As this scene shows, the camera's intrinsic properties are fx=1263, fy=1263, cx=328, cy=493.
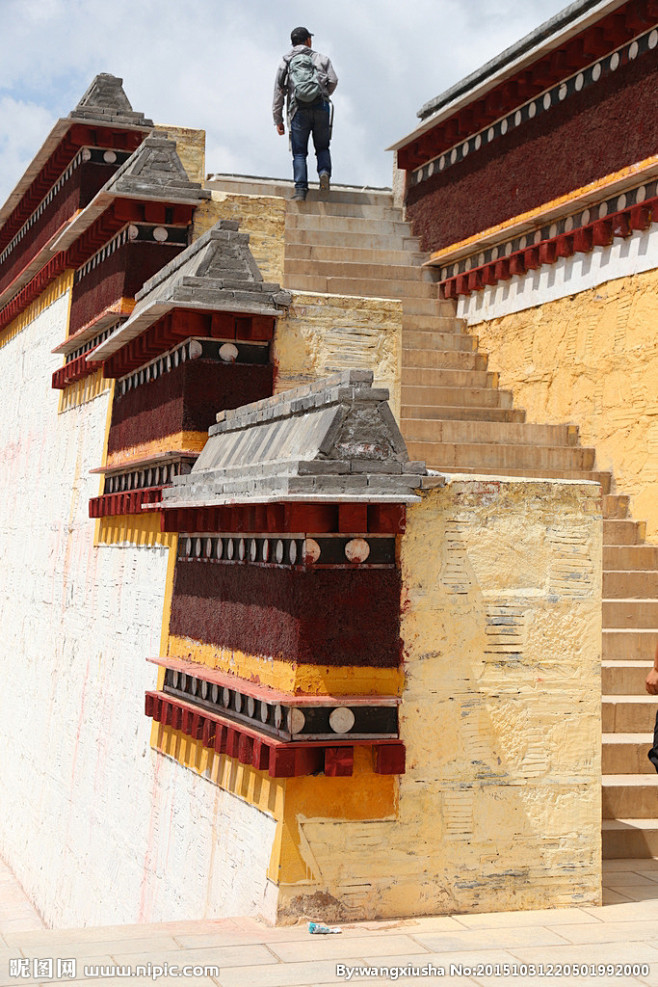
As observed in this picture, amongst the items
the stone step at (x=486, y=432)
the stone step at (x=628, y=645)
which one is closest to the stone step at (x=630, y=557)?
the stone step at (x=628, y=645)

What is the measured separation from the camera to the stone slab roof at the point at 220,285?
275 inches

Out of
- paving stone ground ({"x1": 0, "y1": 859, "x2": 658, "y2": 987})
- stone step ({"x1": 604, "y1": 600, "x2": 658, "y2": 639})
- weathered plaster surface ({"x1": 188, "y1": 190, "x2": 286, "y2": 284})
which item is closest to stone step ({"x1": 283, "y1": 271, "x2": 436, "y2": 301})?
weathered plaster surface ({"x1": 188, "y1": 190, "x2": 286, "y2": 284})

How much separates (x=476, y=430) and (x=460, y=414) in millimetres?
612

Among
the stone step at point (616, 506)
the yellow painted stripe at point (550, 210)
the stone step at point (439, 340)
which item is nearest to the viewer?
the stone step at point (616, 506)

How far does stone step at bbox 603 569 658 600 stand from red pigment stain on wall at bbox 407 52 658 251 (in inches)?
142

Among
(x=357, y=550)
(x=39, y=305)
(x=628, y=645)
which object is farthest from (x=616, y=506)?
(x=39, y=305)

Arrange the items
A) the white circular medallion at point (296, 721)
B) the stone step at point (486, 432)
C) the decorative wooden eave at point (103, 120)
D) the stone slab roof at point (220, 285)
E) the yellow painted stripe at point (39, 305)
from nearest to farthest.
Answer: the white circular medallion at point (296, 721) < the stone slab roof at point (220, 285) < the stone step at point (486, 432) < the decorative wooden eave at point (103, 120) < the yellow painted stripe at point (39, 305)

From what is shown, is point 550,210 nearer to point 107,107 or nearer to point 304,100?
point 304,100

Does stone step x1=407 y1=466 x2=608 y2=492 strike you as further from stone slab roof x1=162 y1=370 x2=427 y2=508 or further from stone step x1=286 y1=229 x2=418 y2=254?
stone step x1=286 y1=229 x2=418 y2=254

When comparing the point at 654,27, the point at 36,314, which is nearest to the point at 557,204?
the point at 654,27

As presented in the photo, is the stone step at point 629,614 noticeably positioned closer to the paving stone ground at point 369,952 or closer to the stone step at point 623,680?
the stone step at point 623,680

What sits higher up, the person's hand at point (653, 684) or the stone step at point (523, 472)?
the stone step at point (523, 472)

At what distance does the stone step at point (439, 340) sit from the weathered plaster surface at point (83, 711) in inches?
126

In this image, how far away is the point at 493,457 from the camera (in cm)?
977
